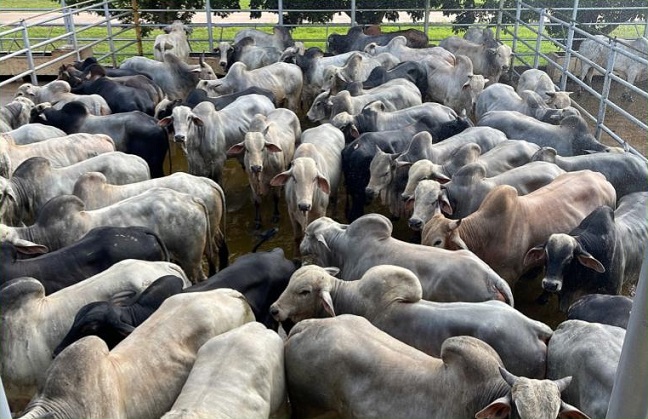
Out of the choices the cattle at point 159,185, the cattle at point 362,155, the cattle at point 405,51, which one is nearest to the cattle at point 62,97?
the cattle at point 159,185

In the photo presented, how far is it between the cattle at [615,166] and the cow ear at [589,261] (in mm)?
1924

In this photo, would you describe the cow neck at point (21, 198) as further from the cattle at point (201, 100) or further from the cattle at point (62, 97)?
the cattle at point (201, 100)

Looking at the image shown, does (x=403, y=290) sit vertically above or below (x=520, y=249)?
above

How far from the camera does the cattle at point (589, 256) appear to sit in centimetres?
539

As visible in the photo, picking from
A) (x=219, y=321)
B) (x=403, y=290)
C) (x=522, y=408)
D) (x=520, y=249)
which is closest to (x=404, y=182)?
(x=520, y=249)

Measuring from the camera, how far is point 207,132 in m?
8.42

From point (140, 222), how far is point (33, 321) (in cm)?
154

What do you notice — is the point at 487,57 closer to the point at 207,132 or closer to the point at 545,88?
the point at 545,88

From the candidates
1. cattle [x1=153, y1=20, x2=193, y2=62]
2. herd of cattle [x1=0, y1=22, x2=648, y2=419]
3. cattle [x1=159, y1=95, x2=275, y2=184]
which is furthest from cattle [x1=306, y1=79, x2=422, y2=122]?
cattle [x1=153, y1=20, x2=193, y2=62]

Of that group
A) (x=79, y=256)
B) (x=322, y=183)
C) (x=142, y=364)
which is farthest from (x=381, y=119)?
(x=142, y=364)

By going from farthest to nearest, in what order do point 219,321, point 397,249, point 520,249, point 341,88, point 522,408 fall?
point 341,88 < point 520,249 < point 397,249 < point 219,321 < point 522,408

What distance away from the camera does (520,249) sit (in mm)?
5949

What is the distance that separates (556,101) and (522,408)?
23.9ft

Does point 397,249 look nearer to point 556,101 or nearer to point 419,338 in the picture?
point 419,338
